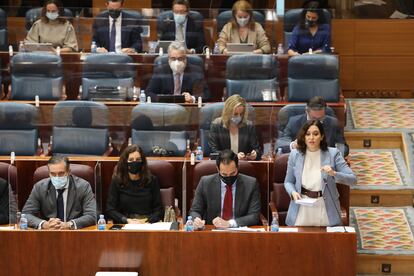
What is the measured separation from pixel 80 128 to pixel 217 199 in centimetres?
155

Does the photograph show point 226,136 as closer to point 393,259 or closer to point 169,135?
point 169,135

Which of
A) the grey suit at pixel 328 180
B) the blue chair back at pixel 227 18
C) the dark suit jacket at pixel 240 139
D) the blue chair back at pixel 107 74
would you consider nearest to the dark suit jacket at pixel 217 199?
the grey suit at pixel 328 180

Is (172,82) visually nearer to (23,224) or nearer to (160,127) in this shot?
(160,127)

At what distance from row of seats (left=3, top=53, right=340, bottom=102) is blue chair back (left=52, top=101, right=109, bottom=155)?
79 centimetres

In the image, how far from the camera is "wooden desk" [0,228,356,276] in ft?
21.9

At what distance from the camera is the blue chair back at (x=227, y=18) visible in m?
10.3

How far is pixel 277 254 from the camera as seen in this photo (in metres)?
6.68

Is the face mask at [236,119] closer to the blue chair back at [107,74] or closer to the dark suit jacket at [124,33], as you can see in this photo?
the blue chair back at [107,74]

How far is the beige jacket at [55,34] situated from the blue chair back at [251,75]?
5.18ft

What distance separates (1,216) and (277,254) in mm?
1772

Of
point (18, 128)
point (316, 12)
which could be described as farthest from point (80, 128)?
point (316, 12)

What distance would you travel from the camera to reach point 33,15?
1054 cm

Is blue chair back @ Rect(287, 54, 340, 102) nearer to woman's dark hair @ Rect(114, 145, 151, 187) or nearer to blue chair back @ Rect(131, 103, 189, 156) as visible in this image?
blue chair back @ Rect(131, 103, 189, 156)

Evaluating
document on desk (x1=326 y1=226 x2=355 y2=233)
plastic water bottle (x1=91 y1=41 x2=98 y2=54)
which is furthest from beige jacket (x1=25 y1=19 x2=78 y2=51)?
document on desk (x1=326 y1=226 x2=355 y2=233)
